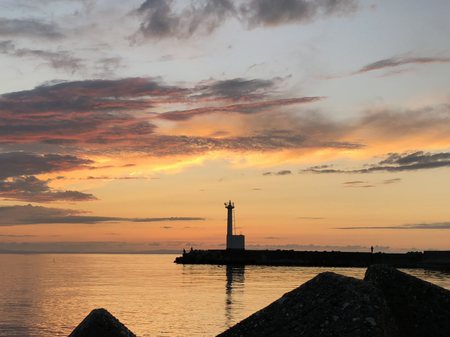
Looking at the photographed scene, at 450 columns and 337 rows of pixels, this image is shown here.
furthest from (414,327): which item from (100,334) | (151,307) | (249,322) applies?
(151,307)

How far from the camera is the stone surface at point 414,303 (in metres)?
5.34

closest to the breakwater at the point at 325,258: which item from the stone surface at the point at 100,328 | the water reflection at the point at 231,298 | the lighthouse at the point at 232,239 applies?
the lighthouse at the point at 232,239

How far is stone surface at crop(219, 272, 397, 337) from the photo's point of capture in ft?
15.7

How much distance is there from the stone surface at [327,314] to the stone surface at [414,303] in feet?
0.86

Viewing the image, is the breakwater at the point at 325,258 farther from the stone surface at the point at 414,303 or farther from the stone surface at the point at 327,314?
the stone surface at the point at 327,314

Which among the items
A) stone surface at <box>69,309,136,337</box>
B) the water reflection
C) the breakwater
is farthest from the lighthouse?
stone surface at <box>69,309,136,337</box>

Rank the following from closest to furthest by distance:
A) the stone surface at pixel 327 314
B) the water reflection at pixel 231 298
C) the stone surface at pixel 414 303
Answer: the stone surface at pixel 327 314
the stone surface at pixel 414 303
the water reflection at pixel 231 298

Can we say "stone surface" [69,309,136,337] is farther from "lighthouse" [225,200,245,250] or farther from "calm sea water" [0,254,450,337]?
"lighthouse" [225,200,245,250]

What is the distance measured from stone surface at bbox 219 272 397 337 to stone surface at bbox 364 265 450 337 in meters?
0.26

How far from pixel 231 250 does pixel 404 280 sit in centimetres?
11727

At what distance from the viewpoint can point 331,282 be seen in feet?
16.9

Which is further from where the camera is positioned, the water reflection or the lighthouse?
the lighthouse

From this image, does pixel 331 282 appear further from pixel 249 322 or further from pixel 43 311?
pixel 43 311

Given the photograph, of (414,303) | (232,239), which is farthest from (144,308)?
(232,239)
